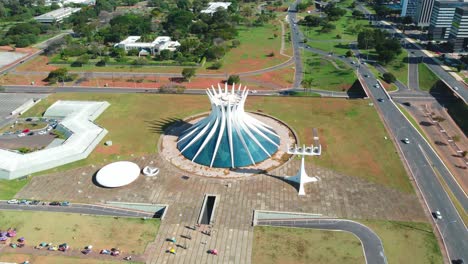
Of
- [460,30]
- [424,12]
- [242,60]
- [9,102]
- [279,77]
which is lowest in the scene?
[9,102]

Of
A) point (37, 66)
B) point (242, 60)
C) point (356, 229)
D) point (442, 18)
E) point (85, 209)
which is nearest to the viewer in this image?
point (356, 229)

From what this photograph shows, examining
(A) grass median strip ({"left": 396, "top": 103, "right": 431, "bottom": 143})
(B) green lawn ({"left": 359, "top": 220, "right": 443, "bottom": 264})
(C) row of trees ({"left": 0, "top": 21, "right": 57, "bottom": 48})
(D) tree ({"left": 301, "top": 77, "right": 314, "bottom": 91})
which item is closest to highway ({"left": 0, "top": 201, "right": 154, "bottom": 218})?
(B) green lawn ({"left": 359, "top": 220, "right": 443, "bottom": 264})

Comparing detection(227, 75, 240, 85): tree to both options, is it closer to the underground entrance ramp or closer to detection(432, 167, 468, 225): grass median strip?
the underground entrance ramp

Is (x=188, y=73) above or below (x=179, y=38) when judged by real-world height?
below

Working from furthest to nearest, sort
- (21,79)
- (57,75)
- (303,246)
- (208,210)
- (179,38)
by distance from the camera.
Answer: (179,38)
(21,79)
(57,75)
(208,210)
(303,246)

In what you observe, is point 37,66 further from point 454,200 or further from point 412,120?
point 454,200

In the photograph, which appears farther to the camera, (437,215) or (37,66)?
(37,66)

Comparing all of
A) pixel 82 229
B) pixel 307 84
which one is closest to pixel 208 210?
pixel 82 229

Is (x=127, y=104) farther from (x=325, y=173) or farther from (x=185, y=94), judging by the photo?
(x=325, y=173)

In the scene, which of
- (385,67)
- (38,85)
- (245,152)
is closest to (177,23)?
(38,85)
